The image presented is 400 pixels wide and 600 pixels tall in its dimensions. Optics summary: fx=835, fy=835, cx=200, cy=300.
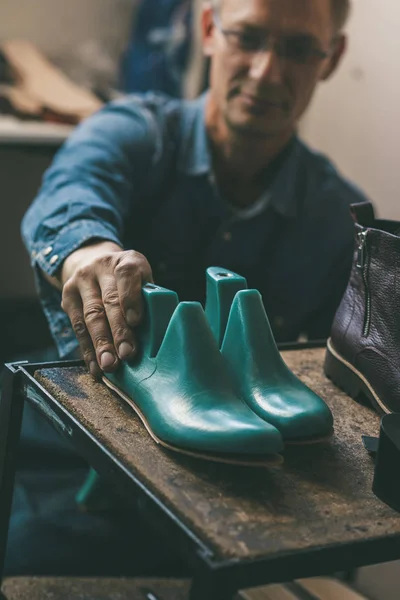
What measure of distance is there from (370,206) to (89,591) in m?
0.53

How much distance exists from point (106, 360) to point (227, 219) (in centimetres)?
63

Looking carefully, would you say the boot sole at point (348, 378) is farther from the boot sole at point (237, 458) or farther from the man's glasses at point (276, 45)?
the man's glasses at point (276, 45)

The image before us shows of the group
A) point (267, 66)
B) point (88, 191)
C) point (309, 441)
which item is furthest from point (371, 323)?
point (267, 66)

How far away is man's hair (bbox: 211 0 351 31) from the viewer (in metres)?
1.24

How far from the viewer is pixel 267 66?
46.0 inches

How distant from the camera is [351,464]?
0.68 metres

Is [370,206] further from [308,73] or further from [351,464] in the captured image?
[308,73]

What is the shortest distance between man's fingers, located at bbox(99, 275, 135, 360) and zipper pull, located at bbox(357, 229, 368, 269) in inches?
9.2

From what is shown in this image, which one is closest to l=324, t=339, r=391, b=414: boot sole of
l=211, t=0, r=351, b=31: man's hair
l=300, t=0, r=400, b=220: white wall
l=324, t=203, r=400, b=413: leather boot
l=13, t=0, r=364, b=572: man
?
l=324, t=203, r=400, b=413: leather boot

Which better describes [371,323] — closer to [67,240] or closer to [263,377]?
[263,377]

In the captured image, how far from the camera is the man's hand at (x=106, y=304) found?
735mm

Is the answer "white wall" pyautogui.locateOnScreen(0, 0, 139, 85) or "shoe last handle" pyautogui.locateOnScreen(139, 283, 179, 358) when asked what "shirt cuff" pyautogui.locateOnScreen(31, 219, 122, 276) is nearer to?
"shoe last handle" pyautogui.locateOnScreen(139, 283, 179, 358)

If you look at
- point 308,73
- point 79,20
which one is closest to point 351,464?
point 308,73

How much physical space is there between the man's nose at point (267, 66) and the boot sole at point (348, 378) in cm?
47
